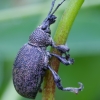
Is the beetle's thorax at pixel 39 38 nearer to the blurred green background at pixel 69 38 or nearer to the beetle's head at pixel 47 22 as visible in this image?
the beetle's head at pixel 47 22

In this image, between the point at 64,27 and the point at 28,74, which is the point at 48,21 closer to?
the point at 28,74

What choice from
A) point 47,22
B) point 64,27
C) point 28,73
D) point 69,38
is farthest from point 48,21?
point 64,27

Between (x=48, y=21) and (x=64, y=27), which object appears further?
(x=48, y=21)

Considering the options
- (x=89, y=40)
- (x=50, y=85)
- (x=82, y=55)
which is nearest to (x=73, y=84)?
(x=82, y=55)

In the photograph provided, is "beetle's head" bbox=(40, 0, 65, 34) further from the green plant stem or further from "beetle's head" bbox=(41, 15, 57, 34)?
the green plant stem

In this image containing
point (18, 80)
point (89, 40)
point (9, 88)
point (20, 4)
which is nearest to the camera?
point (18, 80)

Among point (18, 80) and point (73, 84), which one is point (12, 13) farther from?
point (18, 80)
